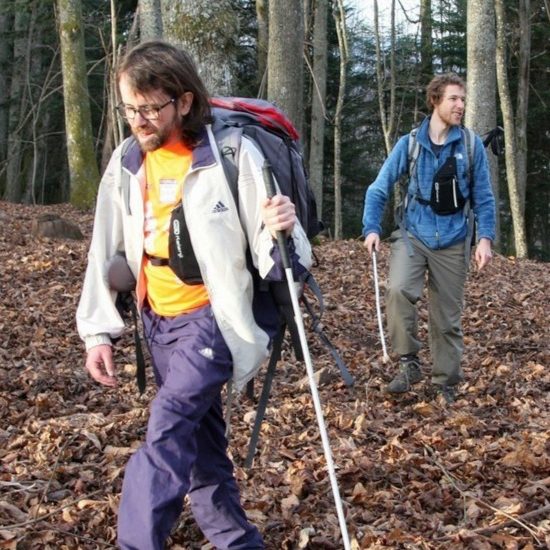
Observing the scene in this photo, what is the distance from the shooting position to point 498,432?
215 inches

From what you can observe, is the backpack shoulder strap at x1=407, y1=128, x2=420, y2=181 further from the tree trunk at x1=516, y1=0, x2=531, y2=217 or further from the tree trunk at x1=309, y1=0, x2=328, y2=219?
the tree trunk at x1=516, y1=0, x2=531, y2=217

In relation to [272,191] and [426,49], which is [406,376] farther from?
[426,49]

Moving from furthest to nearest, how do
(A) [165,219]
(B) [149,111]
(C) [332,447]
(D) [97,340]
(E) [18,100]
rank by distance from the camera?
(E) [18,100]
(C) [332,447]
(D) [97,340]
(A) [165,219]
(B) [149,111]

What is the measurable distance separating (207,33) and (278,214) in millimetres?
4741

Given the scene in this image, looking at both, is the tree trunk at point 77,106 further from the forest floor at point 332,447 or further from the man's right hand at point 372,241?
the man's right hand at point 372,241

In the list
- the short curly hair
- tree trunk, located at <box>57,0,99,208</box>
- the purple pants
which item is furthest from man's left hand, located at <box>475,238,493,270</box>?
tree trunk, located at <box>57,0,99,208</box>

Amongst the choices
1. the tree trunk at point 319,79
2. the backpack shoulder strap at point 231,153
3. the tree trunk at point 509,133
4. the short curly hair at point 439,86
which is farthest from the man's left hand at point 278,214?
the tree trunk at point 319,79

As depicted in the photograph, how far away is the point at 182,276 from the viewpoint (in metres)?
3.14

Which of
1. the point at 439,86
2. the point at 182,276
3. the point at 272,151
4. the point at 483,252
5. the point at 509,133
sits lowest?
the point at 483,252

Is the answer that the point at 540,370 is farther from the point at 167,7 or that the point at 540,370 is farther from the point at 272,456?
the point at 167,7

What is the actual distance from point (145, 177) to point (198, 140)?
0.29m

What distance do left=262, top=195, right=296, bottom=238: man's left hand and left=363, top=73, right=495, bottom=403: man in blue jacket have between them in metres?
3.27

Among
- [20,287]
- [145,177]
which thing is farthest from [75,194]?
[145,177]

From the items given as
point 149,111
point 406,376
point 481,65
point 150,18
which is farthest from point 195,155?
point 481,65
